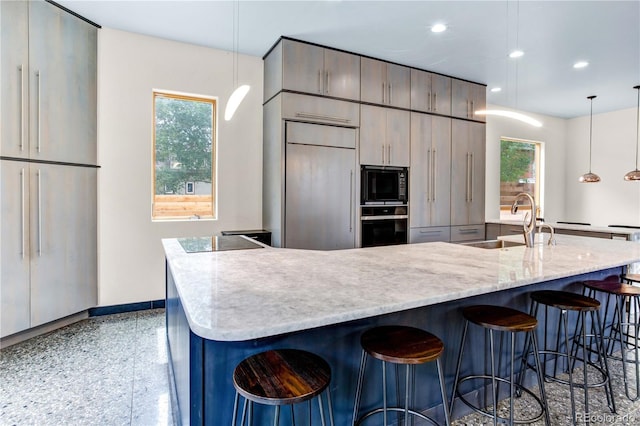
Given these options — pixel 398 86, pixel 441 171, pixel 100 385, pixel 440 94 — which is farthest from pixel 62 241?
pixel 440 94

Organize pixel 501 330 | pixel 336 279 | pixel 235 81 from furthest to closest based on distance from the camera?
pixel 235 81
pixel 501 330
pixel 336 279

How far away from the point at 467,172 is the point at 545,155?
309 centimetres

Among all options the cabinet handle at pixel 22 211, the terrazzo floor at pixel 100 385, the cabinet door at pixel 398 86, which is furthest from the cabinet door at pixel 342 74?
the terrazzo floor at pixel 100 385

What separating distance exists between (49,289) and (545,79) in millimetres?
6239

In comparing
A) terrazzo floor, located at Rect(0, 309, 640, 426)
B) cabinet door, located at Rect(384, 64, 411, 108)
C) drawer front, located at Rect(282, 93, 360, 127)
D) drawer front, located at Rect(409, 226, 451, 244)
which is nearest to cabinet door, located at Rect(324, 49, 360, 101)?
drawer front, located at Rect(282, 93, 360, 127)

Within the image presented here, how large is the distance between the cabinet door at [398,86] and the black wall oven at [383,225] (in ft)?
4.22

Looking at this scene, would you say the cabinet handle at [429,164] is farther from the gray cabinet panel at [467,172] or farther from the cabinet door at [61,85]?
the cabinet door at [61,85]

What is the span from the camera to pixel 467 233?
4855 millimetres

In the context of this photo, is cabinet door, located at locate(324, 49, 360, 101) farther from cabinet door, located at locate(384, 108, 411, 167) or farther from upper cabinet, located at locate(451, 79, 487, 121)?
upper cabinet, located at locate(451, 79, 487, 121)

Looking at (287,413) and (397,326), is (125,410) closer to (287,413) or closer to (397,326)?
(287,413)

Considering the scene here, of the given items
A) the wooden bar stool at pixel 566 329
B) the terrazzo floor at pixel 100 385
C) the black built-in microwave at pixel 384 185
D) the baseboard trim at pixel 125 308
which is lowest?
the terrazzo floor at pixel 100 385

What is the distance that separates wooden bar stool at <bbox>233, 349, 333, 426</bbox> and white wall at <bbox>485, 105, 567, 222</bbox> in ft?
18.2

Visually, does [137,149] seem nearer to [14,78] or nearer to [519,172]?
[14,78]

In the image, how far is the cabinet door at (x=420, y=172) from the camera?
171 inches
